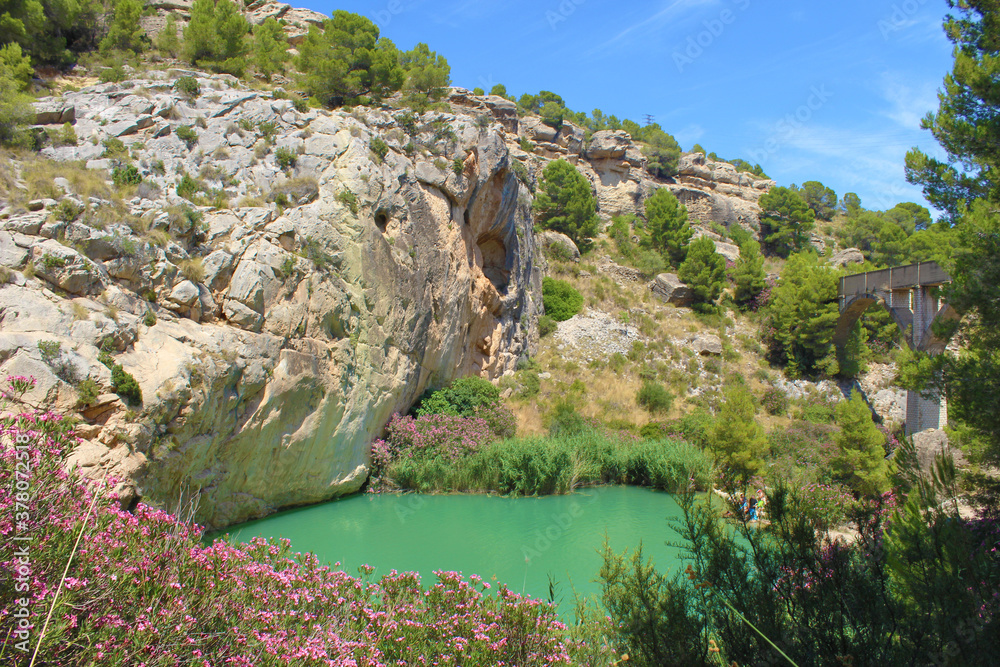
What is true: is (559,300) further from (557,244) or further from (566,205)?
(566,205)

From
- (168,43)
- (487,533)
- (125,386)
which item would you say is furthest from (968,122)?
(168,43)

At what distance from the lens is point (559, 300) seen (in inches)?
1161

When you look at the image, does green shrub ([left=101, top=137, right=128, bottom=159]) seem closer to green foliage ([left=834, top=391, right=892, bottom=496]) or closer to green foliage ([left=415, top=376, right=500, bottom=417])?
green foliage ([left=415, top=376, right=500, bottom=417])

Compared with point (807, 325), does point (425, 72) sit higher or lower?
higher

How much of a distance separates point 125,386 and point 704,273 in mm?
30066

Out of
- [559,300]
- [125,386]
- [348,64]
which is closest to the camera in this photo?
[125,386]

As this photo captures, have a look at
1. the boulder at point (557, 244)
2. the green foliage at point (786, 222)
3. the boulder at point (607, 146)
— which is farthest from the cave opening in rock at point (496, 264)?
the green foliage at point (786, 222)

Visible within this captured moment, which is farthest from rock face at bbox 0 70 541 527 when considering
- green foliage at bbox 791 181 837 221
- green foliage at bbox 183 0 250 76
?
green foliage at bbox 791 181 837 221

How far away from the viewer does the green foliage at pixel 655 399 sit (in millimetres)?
23359

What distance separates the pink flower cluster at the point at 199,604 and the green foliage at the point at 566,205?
106 ft

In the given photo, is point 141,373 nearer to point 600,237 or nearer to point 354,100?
point 354,100

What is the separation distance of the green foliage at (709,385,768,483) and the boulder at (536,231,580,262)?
19.7 meters

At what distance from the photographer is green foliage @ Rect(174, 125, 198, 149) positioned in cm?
1455

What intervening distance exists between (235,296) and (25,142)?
19.9 feet
